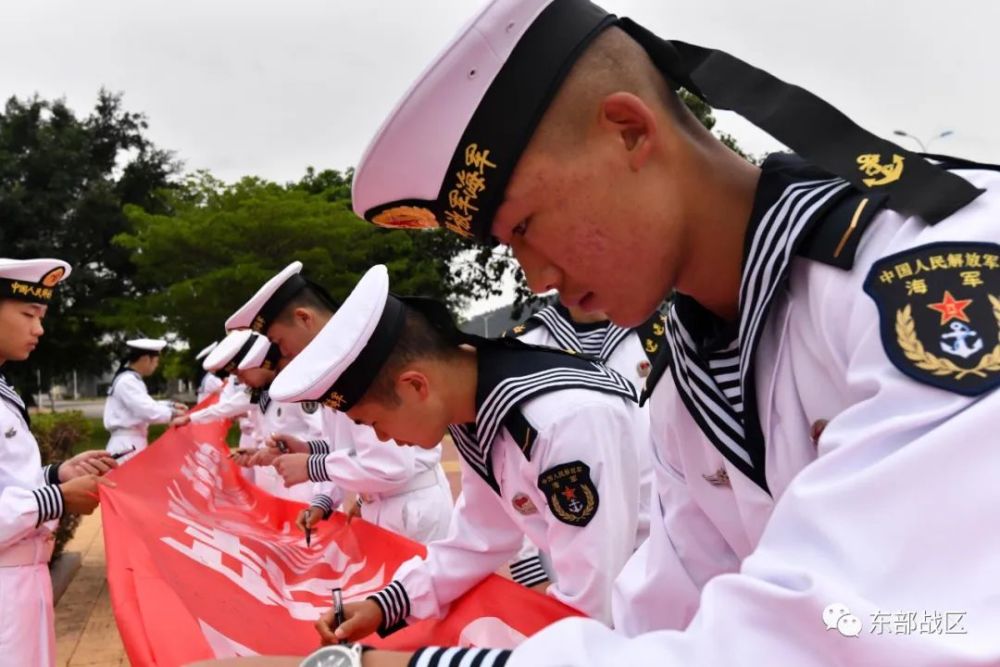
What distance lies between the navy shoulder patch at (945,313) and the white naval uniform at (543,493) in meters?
1.53

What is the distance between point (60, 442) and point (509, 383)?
7508 millimetres

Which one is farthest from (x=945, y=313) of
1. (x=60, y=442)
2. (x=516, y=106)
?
(x=60, y=442)

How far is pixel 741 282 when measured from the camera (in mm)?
1348

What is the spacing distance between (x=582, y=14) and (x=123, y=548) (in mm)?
2474

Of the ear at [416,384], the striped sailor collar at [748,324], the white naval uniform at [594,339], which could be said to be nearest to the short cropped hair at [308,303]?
the white naval uniform at [594,339]

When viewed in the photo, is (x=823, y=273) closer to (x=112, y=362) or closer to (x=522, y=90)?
(x=522, y=90)

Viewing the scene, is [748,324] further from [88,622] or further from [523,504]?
[88,622]

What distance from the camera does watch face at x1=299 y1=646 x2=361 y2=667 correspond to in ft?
3.84

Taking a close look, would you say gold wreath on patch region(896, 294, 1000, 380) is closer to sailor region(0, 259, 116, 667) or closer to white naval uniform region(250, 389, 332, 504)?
sailor region(0, 259, 116, 667)

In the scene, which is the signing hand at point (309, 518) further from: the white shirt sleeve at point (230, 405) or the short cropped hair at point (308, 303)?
the white shirt sleeve at point (230, 405)

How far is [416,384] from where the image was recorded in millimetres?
2816

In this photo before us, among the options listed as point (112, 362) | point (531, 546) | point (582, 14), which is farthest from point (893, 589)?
point (112, 362)

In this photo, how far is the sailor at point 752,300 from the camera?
818 mm

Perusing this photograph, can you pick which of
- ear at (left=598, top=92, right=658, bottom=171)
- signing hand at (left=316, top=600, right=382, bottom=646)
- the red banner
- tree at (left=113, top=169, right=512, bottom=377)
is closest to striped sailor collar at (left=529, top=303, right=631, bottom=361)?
the red banner
